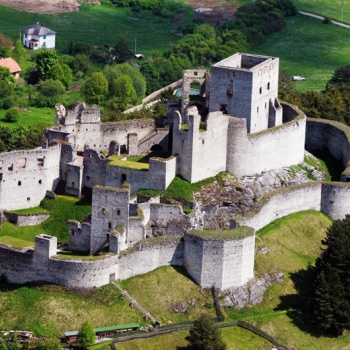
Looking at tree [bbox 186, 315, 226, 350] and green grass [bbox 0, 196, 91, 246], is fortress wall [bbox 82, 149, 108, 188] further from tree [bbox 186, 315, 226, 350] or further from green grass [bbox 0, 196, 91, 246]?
tree [bbox 186, 315, 226, 350]

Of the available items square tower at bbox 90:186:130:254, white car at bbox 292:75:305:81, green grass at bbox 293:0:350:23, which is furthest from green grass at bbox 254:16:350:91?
square tower at bbox 90:186:130:254

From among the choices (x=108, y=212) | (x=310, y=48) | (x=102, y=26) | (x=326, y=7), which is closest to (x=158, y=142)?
(x=108, y=212)

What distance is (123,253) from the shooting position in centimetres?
7669

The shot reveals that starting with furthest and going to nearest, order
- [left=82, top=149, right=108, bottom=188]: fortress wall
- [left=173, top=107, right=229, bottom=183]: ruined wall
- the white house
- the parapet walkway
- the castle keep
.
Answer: the white house < [left=82, top=149, right=108, bottom=188]: fortress wall < [left=173, top=107, right=229, bottom=183]: ruined wall < the castle keep < the parapet walkway

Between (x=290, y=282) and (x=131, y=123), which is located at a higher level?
(x=131, y=123)

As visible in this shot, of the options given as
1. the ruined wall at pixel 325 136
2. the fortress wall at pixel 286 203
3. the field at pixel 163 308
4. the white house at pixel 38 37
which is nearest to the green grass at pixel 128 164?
the fortress wall at pixel 286 203

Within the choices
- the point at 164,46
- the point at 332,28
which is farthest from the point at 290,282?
the point at 332,28

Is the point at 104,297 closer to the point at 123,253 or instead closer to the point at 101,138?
the point at 123,253

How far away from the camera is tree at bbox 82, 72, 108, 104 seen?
11862 centimetres

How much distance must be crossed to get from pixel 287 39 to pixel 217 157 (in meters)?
65.6

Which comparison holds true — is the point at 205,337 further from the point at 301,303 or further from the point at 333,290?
the point at 333,290

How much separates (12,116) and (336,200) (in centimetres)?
3625

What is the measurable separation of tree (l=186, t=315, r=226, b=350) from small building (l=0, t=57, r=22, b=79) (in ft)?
191

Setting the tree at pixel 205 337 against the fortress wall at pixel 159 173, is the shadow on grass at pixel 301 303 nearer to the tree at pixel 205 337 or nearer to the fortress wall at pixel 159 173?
the tree at pixel 205 337
